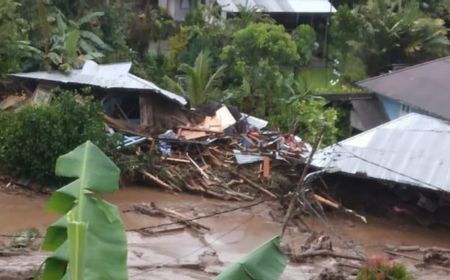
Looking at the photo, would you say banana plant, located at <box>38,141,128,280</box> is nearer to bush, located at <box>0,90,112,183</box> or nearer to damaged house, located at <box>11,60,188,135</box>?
bush, located at <box>0,90,112,183</box>

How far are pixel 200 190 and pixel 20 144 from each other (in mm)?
3303

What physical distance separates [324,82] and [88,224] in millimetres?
20104

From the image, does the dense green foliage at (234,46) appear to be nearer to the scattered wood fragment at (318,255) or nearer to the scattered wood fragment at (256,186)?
the scattered wood fragment at (256,186)

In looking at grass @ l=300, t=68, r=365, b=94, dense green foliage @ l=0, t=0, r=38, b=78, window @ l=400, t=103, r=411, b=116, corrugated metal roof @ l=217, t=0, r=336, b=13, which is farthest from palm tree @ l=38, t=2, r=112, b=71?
corrugated metal roof @ l=217, t=0, r=336, b=13

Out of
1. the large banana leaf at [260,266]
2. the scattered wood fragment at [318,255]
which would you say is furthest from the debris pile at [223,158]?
the large banana leaf at [260,266]

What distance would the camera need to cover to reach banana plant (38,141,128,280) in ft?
14.9

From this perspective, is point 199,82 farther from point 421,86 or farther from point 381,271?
point 381,271

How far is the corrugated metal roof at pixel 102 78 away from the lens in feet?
56.9

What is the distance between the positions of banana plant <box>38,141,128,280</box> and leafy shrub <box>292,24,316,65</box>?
19.0 meters

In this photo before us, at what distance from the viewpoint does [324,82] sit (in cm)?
2439

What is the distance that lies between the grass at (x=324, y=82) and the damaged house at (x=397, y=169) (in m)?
5.22

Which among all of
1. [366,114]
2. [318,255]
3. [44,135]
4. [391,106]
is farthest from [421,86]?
[44,135]

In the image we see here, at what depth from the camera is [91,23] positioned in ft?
69.1

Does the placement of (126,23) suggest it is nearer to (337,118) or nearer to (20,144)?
(337,118)
